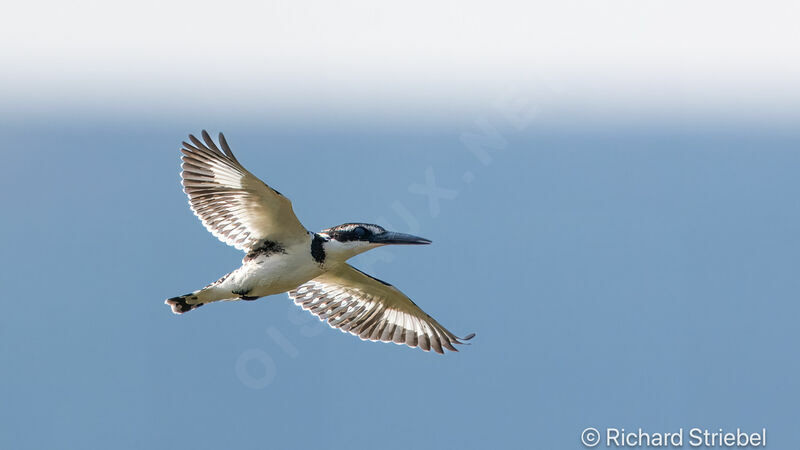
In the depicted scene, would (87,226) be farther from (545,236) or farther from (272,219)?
(272,219)

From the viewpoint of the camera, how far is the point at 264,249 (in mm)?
8977

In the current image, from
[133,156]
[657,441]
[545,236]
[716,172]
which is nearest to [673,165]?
[716,172]

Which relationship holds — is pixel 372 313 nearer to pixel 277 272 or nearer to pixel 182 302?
pixel 277 272

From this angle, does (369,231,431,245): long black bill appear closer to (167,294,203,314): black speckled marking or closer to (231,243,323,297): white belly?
(231,243,323,297): white belly

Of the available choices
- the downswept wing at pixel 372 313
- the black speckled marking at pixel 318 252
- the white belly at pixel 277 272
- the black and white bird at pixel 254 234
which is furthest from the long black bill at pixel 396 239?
the downswept wing at pixel 372 313

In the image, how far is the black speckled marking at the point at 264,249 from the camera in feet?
29.3

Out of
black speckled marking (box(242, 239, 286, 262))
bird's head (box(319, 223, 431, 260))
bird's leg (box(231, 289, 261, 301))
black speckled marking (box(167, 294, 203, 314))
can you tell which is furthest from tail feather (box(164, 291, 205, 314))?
bird's head (box(319, 223, 431, 260))

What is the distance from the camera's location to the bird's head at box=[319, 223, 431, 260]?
8.84 meters

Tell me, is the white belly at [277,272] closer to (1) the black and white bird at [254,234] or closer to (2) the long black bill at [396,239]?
(1) the black and white bird at [254,234]

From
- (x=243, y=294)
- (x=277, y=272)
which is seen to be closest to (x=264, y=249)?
(x=277, y=272)

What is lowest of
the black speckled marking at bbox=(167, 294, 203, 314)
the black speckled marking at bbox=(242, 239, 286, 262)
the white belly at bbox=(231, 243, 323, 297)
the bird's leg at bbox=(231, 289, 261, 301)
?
the black speckled marking at bbox=(167, 294, 203, 314)

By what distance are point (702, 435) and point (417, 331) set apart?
10.6 feet

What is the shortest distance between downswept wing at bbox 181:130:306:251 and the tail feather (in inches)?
21.9

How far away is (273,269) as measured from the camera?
8.80 m
